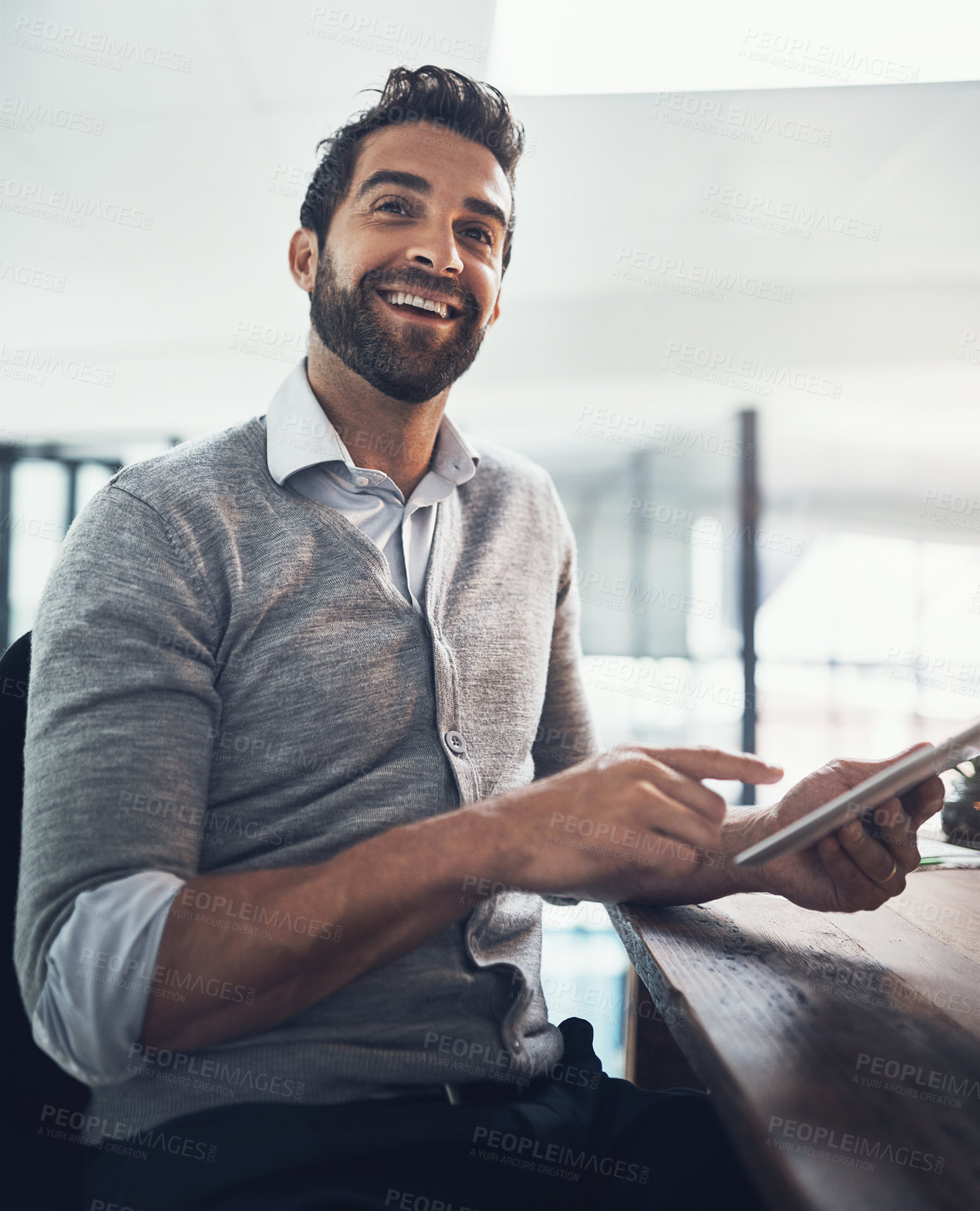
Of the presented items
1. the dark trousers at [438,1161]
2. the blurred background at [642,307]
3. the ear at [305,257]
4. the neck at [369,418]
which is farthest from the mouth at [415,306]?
the blurred background at [642,307]

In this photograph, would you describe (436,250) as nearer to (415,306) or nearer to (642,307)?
(415,306)

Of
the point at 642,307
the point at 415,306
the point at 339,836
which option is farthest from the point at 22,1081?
the point at 642,307

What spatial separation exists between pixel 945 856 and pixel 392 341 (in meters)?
1.05

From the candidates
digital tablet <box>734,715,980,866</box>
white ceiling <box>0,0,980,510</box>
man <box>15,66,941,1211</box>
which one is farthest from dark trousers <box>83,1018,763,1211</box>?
white ceiling <box>0,0,980,510</box>

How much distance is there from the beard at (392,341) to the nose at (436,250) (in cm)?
2

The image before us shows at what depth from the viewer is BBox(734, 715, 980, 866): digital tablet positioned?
0.59m

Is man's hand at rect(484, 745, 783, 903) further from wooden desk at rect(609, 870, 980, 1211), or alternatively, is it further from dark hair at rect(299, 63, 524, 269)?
dark hair at rect(299, 63, 524, 269)

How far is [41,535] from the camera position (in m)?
4.46

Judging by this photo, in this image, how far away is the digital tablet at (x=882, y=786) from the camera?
1.93 ft

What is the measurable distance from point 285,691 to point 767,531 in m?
3.50

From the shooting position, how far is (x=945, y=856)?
1.12m

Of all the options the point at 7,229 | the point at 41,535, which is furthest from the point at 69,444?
the point at 7,229

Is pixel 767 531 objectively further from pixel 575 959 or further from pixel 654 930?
pixel 654 930

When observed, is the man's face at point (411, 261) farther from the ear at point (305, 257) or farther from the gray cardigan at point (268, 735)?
the gray cardigan at point (268, 735)
